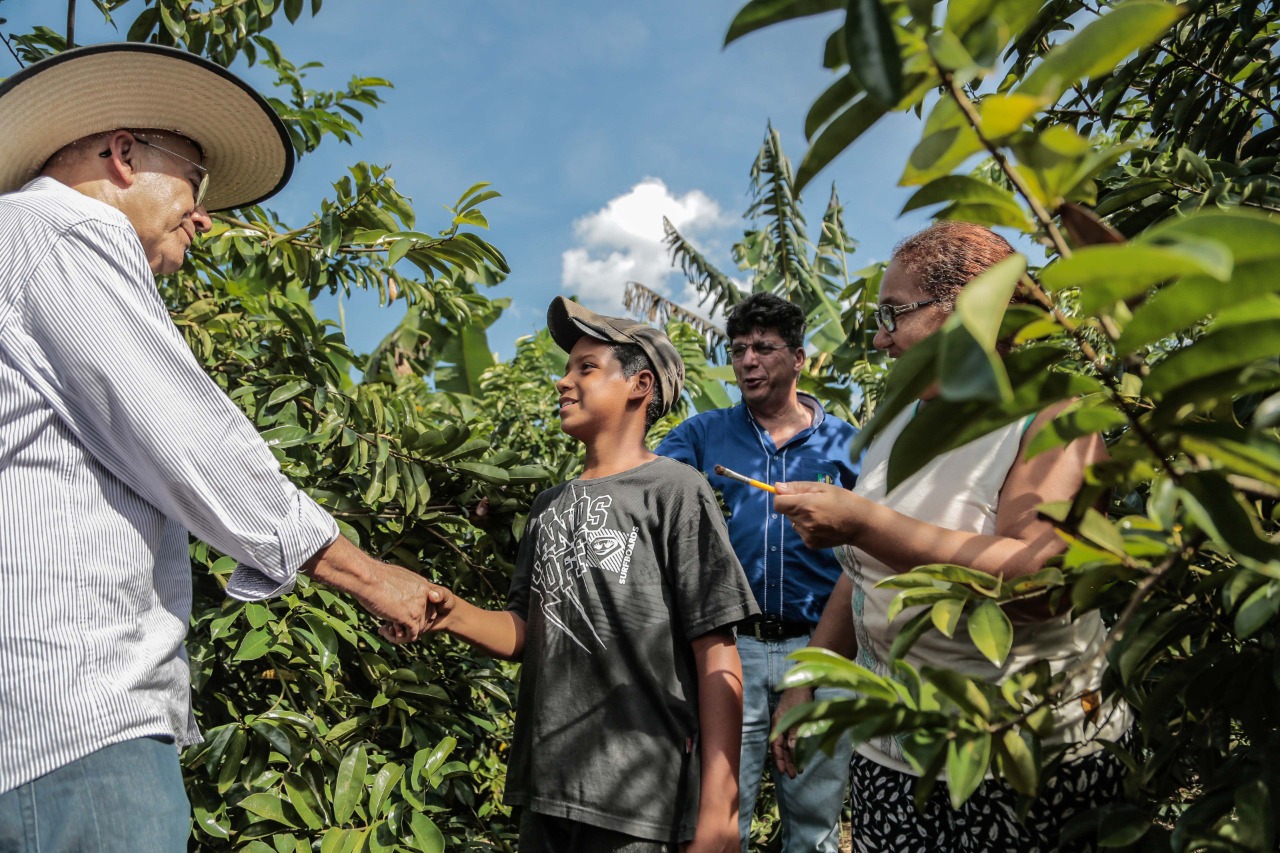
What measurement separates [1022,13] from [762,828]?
14.3 feet

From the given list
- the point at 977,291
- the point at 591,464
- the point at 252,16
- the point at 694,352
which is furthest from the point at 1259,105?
the point at 694,352

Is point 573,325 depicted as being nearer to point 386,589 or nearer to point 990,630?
point 386,589

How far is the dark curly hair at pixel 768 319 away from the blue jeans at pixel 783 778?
1028mm

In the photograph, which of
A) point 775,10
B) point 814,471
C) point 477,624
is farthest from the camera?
point 814,471

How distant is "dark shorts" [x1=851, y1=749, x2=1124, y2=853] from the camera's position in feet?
4.64

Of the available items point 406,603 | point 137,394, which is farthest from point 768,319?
point 137,394

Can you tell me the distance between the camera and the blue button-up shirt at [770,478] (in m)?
2.79

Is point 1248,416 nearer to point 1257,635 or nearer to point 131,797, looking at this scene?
point 1257,635

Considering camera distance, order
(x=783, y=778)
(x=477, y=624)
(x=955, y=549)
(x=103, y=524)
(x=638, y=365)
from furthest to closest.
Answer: (x=783, y=778)
(x=638, y=365)
(x=477, y=624)
(x=955, y=549)
(x=103, y=524)

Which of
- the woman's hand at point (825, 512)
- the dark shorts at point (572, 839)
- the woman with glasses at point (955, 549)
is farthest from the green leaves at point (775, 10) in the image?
the dark shorts at point (572, 839)

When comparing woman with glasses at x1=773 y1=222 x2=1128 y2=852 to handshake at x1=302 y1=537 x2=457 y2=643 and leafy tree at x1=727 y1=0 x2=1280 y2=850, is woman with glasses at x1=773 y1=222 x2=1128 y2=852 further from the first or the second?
handshake at x1=302 y1=537 x2=457 y2=643

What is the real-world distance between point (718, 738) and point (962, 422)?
1310 mm

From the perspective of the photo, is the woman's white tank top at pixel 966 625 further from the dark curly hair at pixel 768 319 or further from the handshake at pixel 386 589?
the dark curly hair at pixel 768 319

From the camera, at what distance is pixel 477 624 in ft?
6.75
